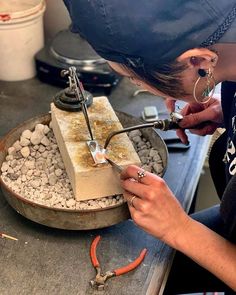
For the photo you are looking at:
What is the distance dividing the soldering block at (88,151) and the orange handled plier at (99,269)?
0.10 metres

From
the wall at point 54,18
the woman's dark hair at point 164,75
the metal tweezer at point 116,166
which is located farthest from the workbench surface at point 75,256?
the wall at point 54,18

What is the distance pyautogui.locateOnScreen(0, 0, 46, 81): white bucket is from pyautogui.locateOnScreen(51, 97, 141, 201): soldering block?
40 cm

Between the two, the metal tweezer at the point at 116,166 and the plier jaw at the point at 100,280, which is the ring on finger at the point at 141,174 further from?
the plier jaw at the point at 100,280

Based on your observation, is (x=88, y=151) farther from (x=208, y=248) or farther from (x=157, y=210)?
(x=208, y=248)

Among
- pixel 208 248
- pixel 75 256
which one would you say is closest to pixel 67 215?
pixel 75 256

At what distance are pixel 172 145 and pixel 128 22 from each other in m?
0.54

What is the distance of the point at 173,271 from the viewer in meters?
1.21

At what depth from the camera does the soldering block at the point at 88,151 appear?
96cm

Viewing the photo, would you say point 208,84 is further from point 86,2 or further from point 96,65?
point 96,65

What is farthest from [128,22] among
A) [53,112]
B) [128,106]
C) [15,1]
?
[15,1]

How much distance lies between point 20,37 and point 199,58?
78 cm

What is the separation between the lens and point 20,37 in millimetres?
1437

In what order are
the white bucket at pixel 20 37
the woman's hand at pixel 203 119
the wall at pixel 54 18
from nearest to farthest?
1. the woman's hand at pixel 203 119
2. the white bucket at pixel 20 37
3. the wall at pixel 54 18

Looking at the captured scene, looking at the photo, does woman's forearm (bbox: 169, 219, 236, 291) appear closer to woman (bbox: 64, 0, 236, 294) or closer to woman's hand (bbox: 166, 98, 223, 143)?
woman (bbox: 64, 0, 236, 294)
